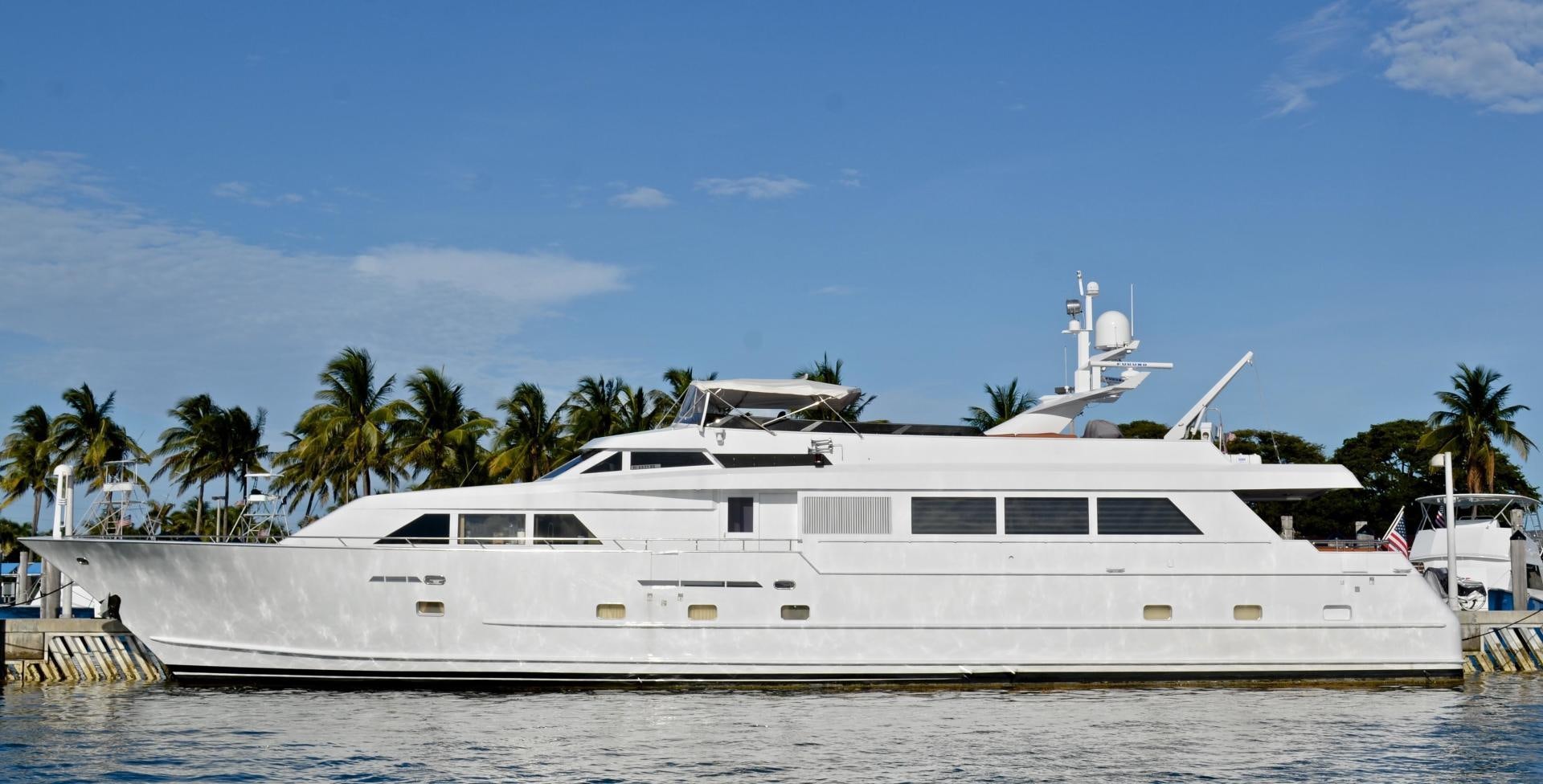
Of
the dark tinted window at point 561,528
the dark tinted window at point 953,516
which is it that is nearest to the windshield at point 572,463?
the dark tinted window at point 561,528

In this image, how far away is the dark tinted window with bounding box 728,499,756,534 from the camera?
1600 centimetres

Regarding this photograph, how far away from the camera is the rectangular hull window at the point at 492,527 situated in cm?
1573

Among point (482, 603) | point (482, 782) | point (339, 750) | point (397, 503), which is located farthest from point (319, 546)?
point (482, 782)

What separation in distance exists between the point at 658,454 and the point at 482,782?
613cm

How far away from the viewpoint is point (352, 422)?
104 feet

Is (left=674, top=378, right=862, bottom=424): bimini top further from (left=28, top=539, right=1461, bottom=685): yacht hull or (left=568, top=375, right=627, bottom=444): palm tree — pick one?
(left=568, top=375, right=627, bottom=444): palm tree

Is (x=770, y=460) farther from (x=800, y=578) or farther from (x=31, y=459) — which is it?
(x=31, y=459)

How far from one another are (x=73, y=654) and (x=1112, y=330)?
15198mm

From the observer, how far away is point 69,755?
11.8 m

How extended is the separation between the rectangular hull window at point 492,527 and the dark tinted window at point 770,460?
266 centimetres

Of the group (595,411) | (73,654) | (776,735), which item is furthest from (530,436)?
(776,735)

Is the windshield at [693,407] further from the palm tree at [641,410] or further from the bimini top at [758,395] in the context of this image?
the palm tree at [641,410]

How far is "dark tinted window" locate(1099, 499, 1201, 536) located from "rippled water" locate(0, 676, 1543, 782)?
1979 millimetres

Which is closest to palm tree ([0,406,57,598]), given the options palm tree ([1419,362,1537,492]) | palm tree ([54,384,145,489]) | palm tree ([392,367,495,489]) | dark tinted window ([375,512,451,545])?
palm tree ([54,384,145,489])
